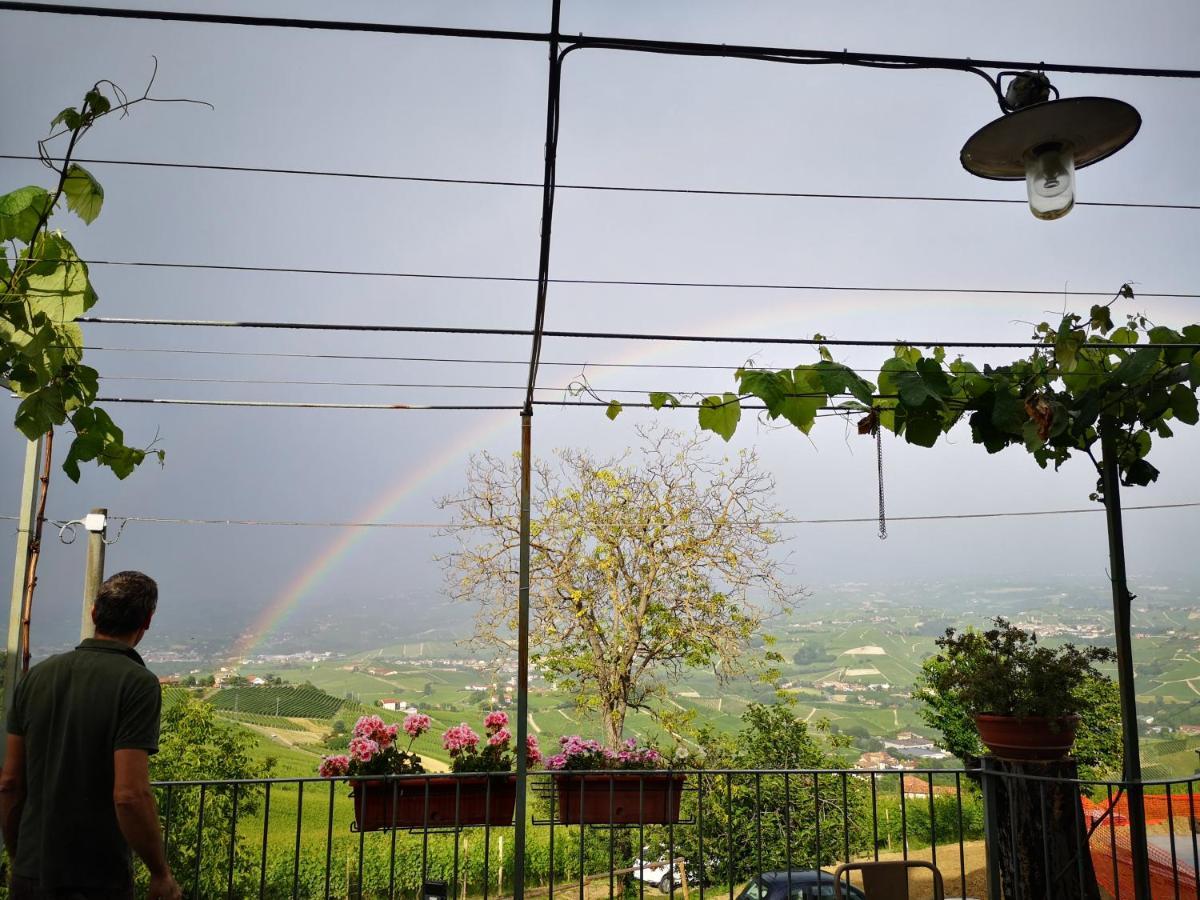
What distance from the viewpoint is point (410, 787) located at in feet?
12.0

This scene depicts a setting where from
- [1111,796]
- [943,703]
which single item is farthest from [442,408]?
[943,703]

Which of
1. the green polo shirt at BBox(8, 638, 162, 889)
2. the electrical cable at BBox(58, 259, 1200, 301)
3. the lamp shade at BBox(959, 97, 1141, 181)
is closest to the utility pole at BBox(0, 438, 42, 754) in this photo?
the electrical cable at BBox(58, 259, 1200, 301)

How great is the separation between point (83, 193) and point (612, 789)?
3208 millimetres

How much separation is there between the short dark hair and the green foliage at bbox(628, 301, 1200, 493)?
1898mm

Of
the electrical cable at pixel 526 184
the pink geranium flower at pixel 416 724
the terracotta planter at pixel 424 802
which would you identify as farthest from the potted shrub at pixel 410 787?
the electrical cable at pixel 526 184

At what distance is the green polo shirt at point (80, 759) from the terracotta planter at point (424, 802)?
187 centimetres

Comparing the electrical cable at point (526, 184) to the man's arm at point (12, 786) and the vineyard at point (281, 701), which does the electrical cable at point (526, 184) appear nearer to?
the man's arm at point (12, 786)

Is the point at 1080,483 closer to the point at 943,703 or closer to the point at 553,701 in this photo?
the point at 553,701

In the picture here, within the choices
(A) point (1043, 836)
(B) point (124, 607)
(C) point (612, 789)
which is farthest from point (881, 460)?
(B) point (124, 607)

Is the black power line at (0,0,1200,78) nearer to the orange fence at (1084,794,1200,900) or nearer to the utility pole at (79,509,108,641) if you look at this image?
the orange fence at (1084,794,1200,900)

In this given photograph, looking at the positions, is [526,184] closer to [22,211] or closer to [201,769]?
[22,211]

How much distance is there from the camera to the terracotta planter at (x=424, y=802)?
3.64 m

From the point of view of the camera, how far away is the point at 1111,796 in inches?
120

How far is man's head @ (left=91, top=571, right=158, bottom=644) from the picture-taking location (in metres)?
1.90
